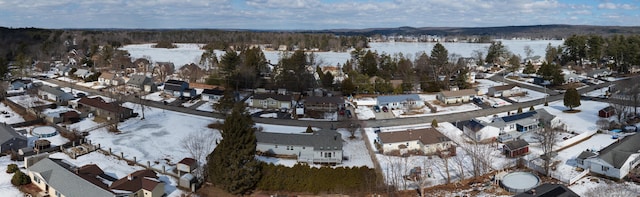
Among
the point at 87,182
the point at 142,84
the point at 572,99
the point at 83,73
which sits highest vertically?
the point at 83,73

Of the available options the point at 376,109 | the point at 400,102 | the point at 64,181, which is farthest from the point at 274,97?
the point at 64,181

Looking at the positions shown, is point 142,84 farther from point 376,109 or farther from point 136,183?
point 136,183

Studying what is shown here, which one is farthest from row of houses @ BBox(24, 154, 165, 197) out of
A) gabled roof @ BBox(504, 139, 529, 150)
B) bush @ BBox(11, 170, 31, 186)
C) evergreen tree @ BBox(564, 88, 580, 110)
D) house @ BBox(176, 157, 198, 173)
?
evergreen tree @ BBox(564, 88, 580, 110)

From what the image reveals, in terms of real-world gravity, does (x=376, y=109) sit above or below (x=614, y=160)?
above

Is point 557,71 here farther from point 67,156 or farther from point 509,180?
point 67,156

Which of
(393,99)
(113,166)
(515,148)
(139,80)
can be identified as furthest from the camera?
(139,80)

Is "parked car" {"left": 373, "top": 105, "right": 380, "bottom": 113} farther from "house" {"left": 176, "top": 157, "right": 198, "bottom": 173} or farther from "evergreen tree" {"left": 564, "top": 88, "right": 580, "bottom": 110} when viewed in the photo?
"house" {"left": 176, "top": 157, "right": 198, "bottom": 173}

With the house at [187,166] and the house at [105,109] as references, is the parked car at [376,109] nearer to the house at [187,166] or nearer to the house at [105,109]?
the house at [187,166]

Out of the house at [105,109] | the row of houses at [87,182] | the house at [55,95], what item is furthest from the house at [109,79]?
the row of houses at [87,182]
